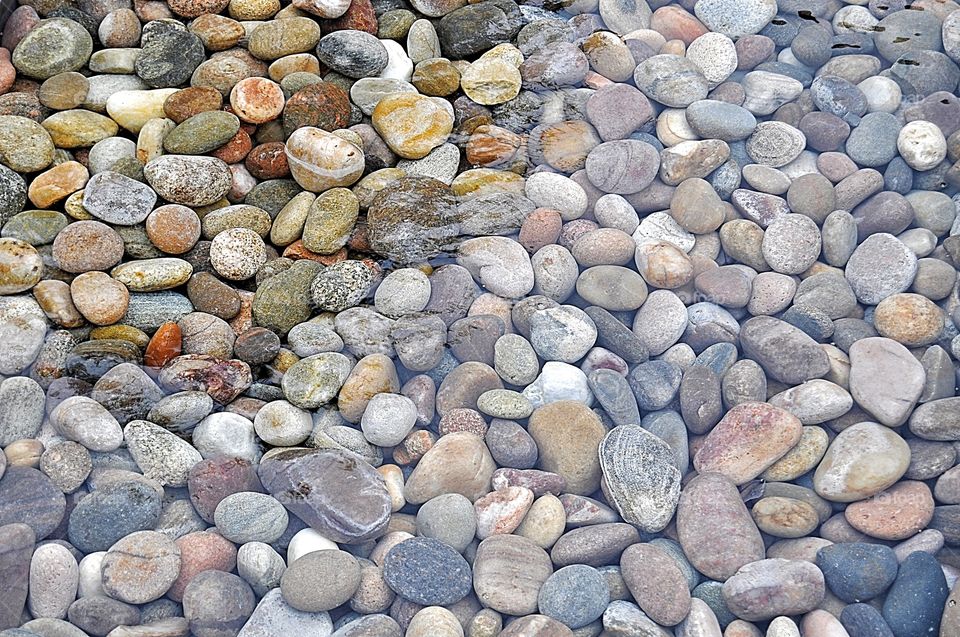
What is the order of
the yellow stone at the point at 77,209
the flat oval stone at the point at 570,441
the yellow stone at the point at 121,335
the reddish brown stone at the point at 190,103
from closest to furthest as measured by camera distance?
1. the flat oval stone at the point at 570,441
2. the yellow stone at the point at 121,335
3. the yellow stone at the point at 77,209
4. the reddish brown stone at the point at 190,103

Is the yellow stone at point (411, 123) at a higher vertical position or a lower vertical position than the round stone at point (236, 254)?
higher

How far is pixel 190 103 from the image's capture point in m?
2.86

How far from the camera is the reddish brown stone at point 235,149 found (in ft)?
9.21

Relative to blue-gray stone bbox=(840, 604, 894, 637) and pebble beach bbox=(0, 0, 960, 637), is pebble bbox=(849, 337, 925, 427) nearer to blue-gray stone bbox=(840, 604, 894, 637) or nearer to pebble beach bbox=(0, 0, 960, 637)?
pebble beach bbox=(0, 0, 960, 637)

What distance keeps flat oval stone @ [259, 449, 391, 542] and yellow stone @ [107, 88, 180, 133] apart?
1.50m

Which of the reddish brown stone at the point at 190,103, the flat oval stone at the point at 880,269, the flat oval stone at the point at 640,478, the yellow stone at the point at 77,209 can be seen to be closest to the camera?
the flat oval stone at the point at 640,478

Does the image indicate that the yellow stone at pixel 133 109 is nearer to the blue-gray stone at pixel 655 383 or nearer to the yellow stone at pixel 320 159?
the yellow stone at pixel 320 159

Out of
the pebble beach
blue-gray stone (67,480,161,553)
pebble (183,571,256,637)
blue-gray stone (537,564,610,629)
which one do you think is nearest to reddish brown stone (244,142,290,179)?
the pebble beach

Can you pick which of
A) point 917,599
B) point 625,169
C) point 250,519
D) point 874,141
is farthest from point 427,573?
point 874,141

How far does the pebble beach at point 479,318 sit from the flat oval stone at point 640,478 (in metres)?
0.01

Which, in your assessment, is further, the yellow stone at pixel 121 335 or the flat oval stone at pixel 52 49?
the flat oval stone at pixel 52 49

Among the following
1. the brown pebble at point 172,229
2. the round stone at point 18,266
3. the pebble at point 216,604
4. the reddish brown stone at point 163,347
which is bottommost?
the pebble at point 216,604

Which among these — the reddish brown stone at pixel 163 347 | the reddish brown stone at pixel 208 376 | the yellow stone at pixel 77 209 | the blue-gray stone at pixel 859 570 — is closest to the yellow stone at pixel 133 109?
the yellow stone at pixel 77 209

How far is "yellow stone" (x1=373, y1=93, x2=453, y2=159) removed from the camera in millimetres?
2863
